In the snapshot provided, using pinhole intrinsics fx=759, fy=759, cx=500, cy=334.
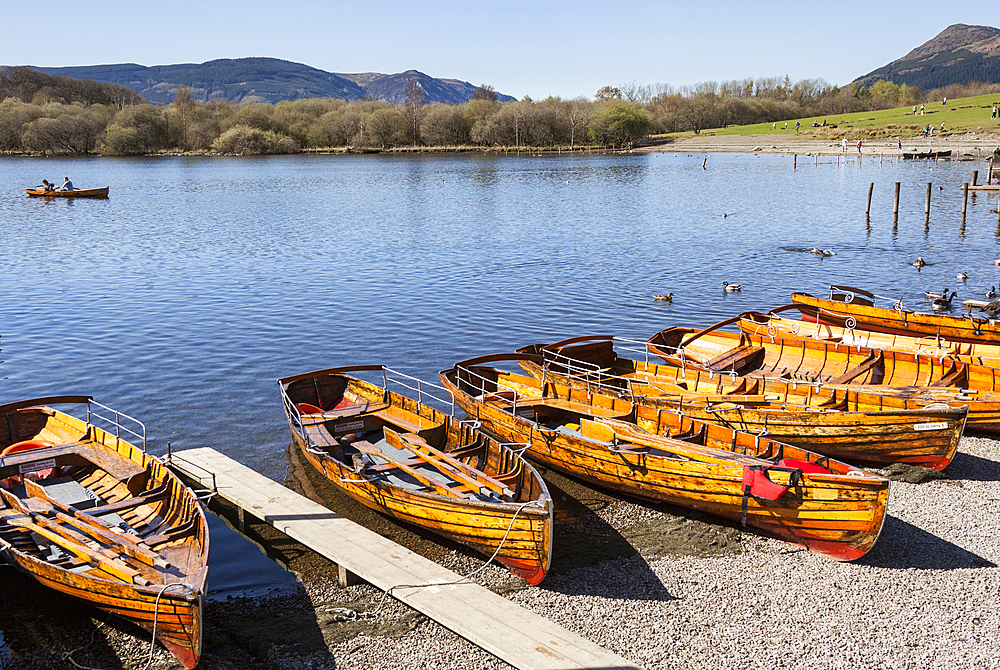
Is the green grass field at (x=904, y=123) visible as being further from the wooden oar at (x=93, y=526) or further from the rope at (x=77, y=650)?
the rope at (x=77, y=650)

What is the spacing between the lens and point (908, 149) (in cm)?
12238

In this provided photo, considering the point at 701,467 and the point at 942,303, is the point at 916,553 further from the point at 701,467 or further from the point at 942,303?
the point at 942,303

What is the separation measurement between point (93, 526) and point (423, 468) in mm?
6296

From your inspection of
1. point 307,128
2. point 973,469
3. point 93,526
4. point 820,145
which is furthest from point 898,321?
point 307,128

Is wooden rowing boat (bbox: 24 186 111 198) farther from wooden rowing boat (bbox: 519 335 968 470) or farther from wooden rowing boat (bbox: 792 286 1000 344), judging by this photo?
wooden rowing boat (bbox: 792 286 1000 344)

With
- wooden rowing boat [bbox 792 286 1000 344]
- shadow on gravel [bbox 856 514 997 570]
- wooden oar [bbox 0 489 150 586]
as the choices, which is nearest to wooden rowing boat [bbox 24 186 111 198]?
wooden rowing boat [bbox 792 286 1000 344]

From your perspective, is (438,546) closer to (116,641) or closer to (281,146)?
(116,641)

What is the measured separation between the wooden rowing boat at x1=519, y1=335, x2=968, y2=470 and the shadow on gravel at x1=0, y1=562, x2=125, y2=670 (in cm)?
1143

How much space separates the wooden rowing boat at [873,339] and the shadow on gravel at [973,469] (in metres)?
3.68

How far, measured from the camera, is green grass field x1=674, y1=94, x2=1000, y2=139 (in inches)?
5079

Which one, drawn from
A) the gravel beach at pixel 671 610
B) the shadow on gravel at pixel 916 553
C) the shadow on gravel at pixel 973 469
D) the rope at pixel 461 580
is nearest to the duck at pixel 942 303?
the shadow on gravel at pixel 973 469

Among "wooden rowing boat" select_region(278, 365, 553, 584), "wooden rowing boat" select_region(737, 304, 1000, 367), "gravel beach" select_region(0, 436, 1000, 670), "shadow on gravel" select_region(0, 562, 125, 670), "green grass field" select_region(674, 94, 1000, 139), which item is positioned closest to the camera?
"gravel beach" select_region(0, 436, 1000, 670)

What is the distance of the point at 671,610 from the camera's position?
12.4 m

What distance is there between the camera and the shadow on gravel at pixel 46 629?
11453 millimetres
